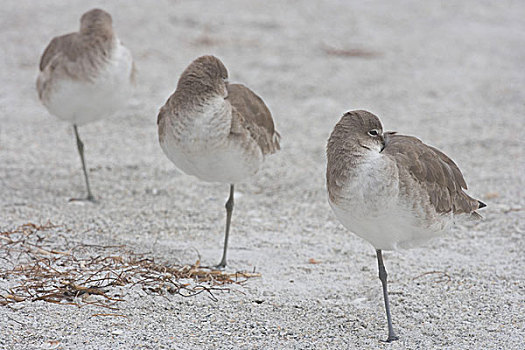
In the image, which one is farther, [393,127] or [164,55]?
[164,55]

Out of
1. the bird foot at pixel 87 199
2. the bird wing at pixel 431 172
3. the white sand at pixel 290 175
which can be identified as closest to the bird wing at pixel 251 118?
the white sand at pixel 290 175

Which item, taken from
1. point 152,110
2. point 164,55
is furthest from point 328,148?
point 164,55

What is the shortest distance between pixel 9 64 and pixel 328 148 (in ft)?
23.7

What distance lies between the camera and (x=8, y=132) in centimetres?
811

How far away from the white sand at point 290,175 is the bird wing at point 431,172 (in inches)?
28.4

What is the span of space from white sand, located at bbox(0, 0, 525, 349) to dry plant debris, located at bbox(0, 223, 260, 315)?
0.12 m

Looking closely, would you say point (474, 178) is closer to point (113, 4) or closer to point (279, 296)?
point (279, 296)

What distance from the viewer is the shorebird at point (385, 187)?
3877 mm

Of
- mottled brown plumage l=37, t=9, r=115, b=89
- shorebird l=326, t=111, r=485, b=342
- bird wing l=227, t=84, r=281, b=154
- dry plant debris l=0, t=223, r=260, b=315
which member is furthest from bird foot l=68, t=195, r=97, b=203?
shorebird l=326, t=111, r=485, b=342

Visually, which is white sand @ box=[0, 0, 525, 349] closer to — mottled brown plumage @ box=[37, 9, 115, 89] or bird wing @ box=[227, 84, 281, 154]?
bird wing @ box=[227, 84, 281, 154]

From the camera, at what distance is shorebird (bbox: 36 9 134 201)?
6355 millimetres

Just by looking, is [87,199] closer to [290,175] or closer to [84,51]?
[84,51]

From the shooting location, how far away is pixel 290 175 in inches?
291

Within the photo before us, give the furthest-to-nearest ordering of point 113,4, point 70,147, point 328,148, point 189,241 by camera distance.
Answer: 1. point 113,4
2. point 70,147
3. point 189,241
4. point 328,148
